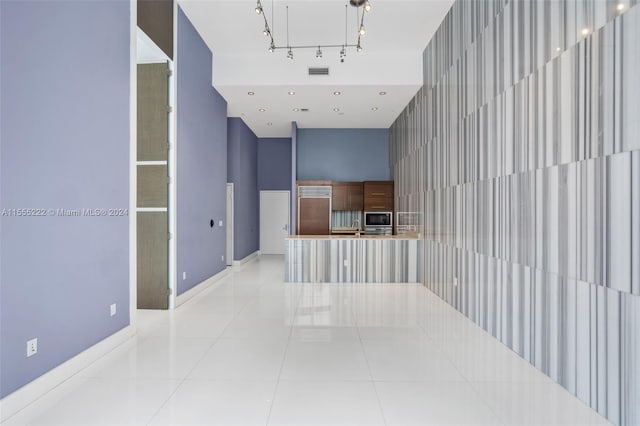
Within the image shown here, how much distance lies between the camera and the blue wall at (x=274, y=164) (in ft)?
35.3

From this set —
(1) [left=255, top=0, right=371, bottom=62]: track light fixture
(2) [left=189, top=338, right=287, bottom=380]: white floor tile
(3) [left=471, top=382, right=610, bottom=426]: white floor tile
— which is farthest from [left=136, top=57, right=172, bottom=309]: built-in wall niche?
(3) [left=471, top=382, right=610, bottom=426]: white floor tile

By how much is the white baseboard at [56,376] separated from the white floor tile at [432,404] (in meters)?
2.33

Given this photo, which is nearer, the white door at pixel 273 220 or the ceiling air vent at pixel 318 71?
the ceiling air vent at pixel 318 71

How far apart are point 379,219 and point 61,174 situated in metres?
7.24

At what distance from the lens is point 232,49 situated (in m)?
6.11

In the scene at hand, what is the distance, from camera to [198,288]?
18.7 feet

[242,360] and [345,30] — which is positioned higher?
[345,30]

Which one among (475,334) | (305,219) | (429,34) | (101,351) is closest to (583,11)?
(475,334)

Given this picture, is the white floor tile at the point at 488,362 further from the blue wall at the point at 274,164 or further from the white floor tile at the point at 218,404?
the blue wall at the point at 274,164

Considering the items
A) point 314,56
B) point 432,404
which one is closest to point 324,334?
point 432,404

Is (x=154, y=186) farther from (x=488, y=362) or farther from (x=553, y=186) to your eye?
(x=553, y=186)

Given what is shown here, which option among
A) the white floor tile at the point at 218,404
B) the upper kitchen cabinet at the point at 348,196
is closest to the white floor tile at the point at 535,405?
the white floor tile at the point at 218,404

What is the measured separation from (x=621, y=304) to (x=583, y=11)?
6.22 ft

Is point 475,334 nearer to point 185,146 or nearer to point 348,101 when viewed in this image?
point 185,146
